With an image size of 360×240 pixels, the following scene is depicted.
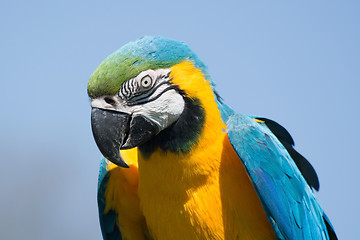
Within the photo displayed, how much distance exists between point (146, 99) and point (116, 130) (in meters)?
0.28

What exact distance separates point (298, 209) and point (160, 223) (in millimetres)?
957

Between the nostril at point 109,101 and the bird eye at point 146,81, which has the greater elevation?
the bird eye at point 146,81

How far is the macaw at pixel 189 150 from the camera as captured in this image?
285 centimetres

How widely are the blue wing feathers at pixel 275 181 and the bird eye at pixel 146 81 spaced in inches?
24.8

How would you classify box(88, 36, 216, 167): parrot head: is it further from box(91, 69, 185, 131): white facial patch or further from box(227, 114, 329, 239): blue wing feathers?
box(227, 114, 329, 239): blue wing feathers

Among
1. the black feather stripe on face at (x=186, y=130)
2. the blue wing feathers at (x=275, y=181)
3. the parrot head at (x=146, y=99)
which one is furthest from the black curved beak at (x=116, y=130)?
the blue wing feathers at (x=275, y=181)

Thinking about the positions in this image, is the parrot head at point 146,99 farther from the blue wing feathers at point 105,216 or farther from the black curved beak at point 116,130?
the blue wing feathers at point 105,216

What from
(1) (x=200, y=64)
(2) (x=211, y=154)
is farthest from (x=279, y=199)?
(1) (x=200, y=64)

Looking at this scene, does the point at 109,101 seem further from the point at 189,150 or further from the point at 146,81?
the point at 189,150

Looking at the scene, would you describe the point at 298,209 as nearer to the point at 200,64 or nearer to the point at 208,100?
the point at 208,100

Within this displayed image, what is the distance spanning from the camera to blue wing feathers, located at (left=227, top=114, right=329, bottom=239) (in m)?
2.93

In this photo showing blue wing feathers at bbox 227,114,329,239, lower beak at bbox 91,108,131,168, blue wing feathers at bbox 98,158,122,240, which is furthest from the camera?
blue wing feathers at bbox 98,158,122,240

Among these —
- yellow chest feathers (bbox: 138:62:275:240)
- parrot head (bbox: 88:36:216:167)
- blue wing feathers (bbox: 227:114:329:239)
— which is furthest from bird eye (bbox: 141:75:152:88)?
blue wing feathers (bbox: 227:114:329:239)

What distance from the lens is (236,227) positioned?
302 cm
